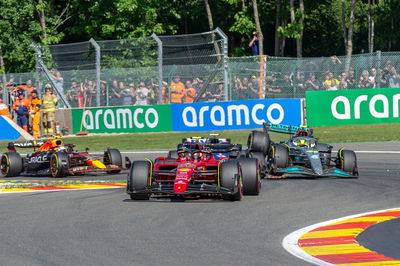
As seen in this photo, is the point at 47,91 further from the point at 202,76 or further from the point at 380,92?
the point at 380,92

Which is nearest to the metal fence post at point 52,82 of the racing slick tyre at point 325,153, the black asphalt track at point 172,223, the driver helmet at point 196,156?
the racing slick tyre at point 325,153

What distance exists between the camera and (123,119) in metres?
29.2

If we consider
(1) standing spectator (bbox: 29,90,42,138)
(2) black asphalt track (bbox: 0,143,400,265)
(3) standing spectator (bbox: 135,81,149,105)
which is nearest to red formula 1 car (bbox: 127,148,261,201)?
(2) black asphalt track (bbox: 0,143,400,265)

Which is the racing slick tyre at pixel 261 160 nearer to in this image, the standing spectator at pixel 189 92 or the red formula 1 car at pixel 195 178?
the red formula 1 car at pixel 195 178

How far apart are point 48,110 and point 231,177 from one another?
59.8ft

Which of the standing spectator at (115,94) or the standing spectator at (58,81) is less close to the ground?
the standing spectator at (58,81)

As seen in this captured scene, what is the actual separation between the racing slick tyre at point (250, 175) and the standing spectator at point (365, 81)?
1490 cm

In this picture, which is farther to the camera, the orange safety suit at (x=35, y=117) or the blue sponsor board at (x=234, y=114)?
the orange safety suit at (x=35, y=117)

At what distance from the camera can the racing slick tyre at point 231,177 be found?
11.8 m

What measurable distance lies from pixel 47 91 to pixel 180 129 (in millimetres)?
4755

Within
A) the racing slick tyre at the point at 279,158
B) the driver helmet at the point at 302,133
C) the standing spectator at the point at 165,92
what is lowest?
the racing slick tyre at the point at 279,158

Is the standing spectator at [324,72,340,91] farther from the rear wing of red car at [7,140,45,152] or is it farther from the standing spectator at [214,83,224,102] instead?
the rear wing of red car at [7,140,45,152]

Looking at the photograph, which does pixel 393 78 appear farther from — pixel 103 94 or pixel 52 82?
pixel 52 82

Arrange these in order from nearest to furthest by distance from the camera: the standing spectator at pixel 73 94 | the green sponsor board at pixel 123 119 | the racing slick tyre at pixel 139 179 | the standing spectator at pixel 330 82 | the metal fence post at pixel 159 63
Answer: the racing slick tyre at pixel 139 179 → the standing spectator at pixel 330 82 → the metal fence post at pixel 159 63 → the green sponsor board at pixel 123 119 → the standing spectator at pixel 73 94
